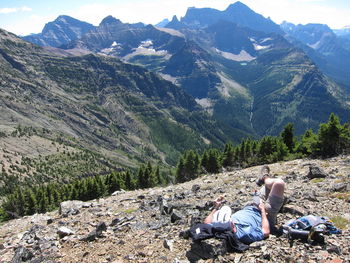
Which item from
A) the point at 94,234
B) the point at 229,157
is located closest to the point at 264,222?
the point at 94,234

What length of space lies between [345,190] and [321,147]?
31.3 metres

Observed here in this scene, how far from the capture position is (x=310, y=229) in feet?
36.3

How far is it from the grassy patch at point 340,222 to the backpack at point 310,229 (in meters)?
1.19

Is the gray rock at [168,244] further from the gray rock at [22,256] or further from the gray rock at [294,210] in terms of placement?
the gray rock at [22,256]

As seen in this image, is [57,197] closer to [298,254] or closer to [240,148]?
[240,148]

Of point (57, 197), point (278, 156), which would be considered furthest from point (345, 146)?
point (57, 197)

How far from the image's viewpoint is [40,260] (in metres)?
14.0

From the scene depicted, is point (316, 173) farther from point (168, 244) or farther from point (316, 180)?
point (168, 244)

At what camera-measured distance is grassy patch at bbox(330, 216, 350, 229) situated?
40.8 feet

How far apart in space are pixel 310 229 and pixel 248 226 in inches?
93.8

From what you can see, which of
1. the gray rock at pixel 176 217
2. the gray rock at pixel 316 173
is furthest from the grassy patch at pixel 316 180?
the gray rock at pixel 176 217

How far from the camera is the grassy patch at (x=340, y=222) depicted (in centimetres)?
1245

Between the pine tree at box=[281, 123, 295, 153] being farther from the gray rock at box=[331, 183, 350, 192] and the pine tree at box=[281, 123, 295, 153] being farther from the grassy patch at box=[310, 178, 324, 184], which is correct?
the gray rock at box=[331, 183, 350, 192]

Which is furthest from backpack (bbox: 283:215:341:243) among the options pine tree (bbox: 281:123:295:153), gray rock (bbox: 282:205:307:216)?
pine tree (bbox: 281:123:295:153)
